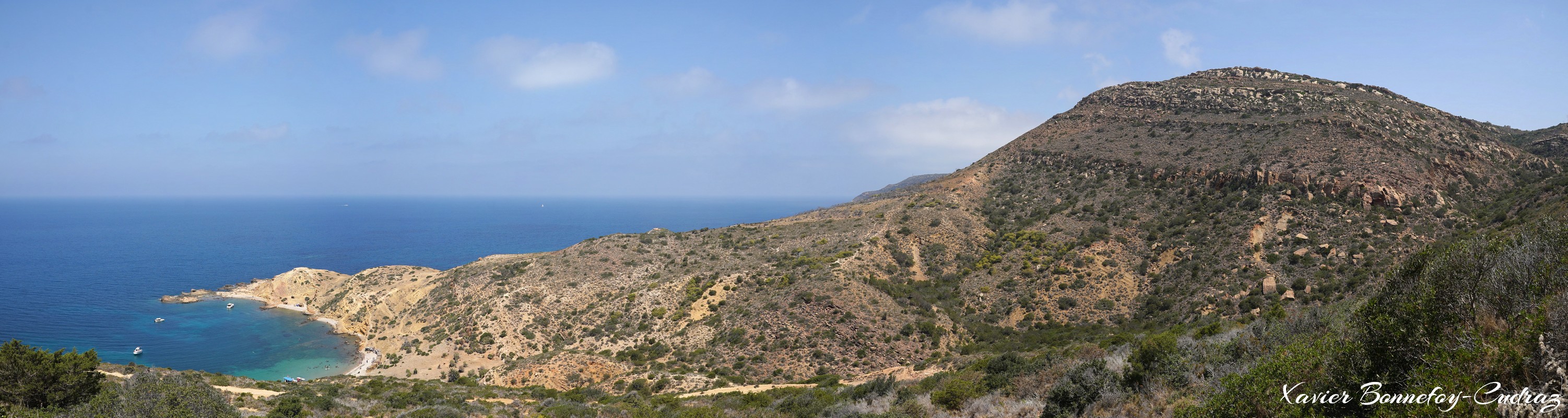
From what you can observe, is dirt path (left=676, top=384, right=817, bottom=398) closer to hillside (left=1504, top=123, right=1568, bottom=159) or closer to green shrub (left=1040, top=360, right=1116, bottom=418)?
green shrub (left=1040, top=360, right=1116, bottom=418)

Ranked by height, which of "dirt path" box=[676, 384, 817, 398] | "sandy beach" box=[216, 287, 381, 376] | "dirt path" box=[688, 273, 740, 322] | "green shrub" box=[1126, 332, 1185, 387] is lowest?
"sandy beach" box=[216, 287, 381, 376]

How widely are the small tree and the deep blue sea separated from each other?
23539mm

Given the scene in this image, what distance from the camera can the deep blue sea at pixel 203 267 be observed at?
41406mm

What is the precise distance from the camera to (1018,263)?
31234 millimetres

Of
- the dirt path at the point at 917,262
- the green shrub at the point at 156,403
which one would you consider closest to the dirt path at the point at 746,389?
the green shrub at the point at 156,403

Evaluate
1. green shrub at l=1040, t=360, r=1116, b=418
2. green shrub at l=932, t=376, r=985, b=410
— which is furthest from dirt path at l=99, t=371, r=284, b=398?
green shrub at l=1040, t=360, r=1116, b=418

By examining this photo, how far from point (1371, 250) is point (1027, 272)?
12693 millimetres

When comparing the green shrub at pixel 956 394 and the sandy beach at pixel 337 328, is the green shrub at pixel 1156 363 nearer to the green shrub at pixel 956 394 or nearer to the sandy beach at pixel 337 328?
the green shrub at pixel 956 394

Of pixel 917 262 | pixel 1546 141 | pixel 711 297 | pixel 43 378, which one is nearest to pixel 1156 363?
pixel 917 262

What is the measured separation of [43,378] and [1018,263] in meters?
34.0

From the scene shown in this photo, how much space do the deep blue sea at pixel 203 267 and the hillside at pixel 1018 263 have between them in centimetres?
700

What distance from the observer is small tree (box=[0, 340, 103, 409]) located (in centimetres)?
1275

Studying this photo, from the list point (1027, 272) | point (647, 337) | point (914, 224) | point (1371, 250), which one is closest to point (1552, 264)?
point (1371, 250)

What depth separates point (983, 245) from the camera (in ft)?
114
